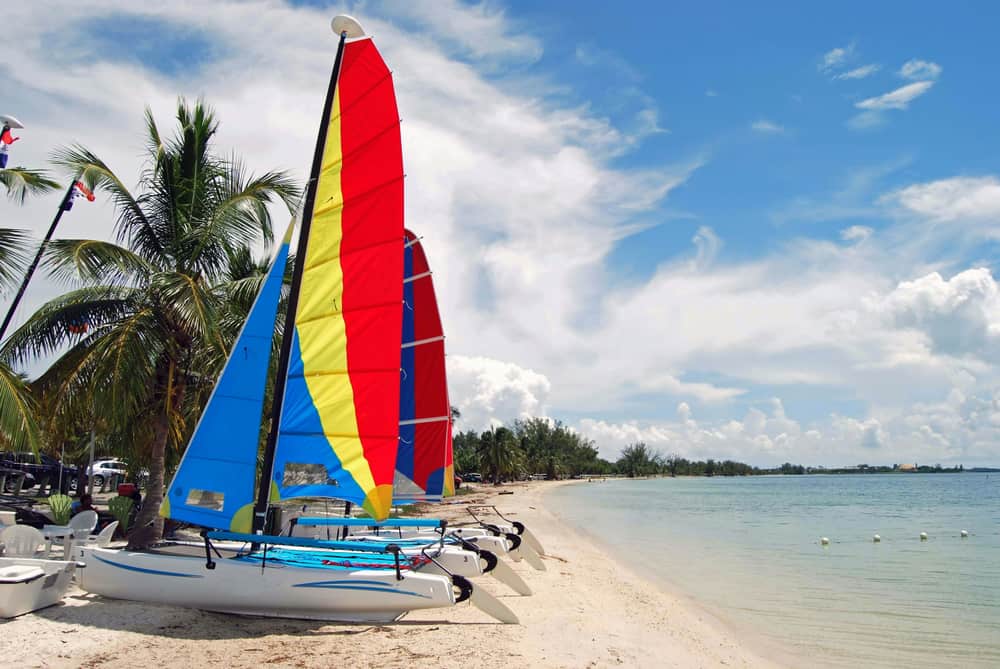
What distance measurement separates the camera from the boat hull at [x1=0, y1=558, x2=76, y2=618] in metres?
7.38

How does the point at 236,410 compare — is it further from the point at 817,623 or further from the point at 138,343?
the point at 817,623

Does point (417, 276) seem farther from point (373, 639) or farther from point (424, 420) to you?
point (373, 639)

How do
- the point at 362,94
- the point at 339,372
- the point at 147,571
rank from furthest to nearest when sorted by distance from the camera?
the point at 362,94
the point at 339,372
the point at 147,571

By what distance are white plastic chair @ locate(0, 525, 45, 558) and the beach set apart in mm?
995

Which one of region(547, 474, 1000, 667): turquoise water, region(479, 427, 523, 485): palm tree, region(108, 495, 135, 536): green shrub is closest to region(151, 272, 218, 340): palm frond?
region(108, 495, 135, 536): green shrub

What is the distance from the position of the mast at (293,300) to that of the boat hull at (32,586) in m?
2.16

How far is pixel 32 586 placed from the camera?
25.1ft

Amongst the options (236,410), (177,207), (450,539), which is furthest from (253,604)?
(177,207)

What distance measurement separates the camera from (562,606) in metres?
10.3

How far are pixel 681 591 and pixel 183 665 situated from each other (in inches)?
402

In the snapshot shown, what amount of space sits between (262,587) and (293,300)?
11.3 feet

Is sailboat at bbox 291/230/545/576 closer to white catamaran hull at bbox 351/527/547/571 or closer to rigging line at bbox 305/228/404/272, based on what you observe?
white catamaran hull at bbox 351/527/547/571

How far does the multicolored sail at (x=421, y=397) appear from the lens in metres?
13.1

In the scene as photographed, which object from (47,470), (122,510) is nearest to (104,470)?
(47,470)
